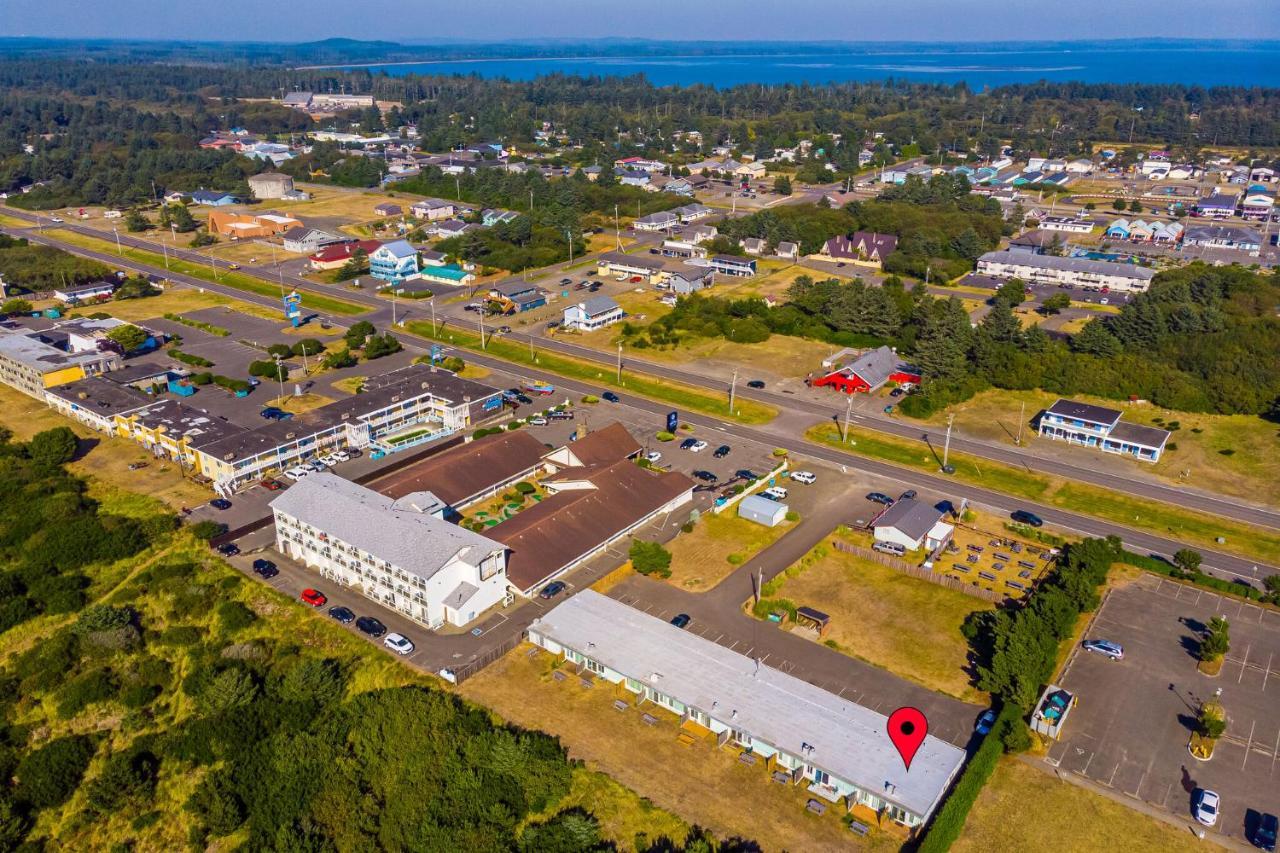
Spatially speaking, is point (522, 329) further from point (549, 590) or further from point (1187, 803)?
point (1187, 803)

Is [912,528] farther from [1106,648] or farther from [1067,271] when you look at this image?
[1067,271]

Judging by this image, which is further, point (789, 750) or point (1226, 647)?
point (1226, 647)

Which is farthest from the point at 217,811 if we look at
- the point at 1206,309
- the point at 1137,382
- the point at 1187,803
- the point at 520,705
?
the point at 1206,309

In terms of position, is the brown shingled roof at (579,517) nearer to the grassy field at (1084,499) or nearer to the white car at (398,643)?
the white car at (398,643)

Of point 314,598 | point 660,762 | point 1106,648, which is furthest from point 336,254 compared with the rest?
point 1106,648

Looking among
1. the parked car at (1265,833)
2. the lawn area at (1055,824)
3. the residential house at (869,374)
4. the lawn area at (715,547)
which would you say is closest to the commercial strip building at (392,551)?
the lawn area at (715,547)
